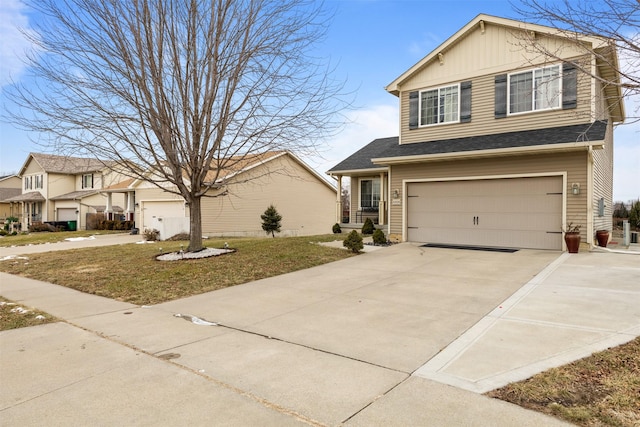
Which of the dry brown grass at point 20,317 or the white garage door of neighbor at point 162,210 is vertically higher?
the white garage door of neighbor at point 162,210

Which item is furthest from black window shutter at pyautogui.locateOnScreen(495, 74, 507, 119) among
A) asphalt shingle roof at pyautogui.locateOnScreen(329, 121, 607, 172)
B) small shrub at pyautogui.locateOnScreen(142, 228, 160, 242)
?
small shrub at pyautogui.locateOnScreen(142, 228, 160, 242)

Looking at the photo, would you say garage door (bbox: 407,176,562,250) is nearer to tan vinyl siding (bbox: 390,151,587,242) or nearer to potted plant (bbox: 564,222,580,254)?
tan vinyl siding (bbox: 390,151,587,242)

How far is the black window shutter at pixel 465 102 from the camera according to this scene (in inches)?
531

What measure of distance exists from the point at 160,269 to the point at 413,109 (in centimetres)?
1064

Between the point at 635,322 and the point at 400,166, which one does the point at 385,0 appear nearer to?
the point at 400,166

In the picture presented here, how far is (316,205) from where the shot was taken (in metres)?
27.7

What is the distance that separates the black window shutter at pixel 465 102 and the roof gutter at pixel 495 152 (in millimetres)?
1919

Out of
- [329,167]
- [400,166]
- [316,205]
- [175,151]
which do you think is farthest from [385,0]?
[316,205]

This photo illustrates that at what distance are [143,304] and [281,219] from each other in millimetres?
17338

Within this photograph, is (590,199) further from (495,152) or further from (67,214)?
(67,214)

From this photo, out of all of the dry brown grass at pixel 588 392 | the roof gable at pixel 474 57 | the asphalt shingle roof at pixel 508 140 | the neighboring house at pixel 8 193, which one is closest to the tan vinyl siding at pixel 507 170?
the asphalt shingle roof at pixel 508 140

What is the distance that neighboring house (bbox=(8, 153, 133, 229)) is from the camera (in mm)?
32094

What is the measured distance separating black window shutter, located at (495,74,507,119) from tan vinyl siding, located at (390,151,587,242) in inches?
73.2

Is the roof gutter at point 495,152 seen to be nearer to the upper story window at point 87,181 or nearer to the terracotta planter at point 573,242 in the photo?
the terracotta planter at point 573,242
